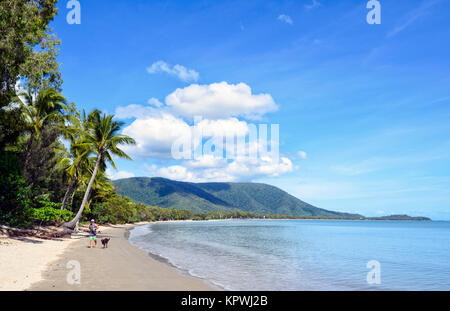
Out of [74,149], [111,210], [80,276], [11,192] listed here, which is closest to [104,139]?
[74,149]

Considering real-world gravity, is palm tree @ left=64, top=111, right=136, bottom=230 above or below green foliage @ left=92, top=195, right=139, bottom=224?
above

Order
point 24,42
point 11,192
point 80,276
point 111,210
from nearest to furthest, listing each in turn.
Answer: point 80,276
point 24,42
point 11,192
point 111,210

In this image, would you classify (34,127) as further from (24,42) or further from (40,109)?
(24,42)

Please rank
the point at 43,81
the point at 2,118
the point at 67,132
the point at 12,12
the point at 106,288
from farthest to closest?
1. the point at 67,132
2. the point at 2,118
3. the point at 43,81
4. the point at 12,12
5. the point at 106,288

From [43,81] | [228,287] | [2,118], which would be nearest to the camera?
[228,287]

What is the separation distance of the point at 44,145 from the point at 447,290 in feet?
122

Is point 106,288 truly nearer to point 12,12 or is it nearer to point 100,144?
point 12,12

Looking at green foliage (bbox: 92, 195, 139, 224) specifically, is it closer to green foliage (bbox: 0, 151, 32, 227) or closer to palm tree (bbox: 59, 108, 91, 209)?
palm tree (bbox: 59, 108, 91, 209)

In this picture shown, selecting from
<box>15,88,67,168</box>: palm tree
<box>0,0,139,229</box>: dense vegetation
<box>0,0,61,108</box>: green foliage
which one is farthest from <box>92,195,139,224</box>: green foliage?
<box>0,0,61,108</box>: green foliage

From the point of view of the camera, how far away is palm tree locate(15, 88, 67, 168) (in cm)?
2673

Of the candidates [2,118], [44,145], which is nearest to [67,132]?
[44,145]

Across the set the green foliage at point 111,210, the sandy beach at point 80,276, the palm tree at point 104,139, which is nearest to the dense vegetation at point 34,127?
the palm tree at point 104,139

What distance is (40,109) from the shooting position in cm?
2758

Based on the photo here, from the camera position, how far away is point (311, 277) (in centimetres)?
1788
